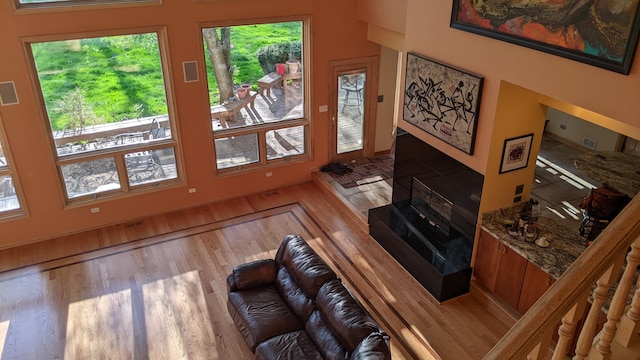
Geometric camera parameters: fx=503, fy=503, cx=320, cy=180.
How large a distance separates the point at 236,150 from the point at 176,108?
1253 millimetres

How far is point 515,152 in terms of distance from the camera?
18.0ft

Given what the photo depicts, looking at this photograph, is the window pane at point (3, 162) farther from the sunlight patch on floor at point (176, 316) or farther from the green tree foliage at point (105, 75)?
the sunlight patch on floor at point (176, 316)

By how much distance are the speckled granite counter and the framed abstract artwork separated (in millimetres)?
847

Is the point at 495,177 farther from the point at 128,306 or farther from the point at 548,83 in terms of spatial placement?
the point at 128,306

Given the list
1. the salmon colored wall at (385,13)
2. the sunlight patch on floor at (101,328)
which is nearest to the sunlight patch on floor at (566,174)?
the salmon colored wall at (385,13)

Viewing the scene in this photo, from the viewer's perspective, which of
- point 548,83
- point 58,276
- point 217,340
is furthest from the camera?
point 58,276

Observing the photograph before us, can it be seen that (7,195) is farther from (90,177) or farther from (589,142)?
(589,142)

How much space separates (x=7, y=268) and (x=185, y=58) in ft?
12.0

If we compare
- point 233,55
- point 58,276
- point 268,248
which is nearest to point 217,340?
point 268,248

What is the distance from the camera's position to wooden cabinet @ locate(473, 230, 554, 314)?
513 centimetres

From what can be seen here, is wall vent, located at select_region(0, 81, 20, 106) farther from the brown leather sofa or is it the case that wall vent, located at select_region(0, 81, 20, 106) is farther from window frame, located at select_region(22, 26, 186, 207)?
the brown leather sofa

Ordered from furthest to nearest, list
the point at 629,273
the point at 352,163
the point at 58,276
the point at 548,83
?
the point at 352,163 < the point at 58,276 < the point at 548,83 < the point at 629,273

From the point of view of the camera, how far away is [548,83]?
14.7ft

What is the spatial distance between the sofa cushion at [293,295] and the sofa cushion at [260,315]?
54 millimetres
